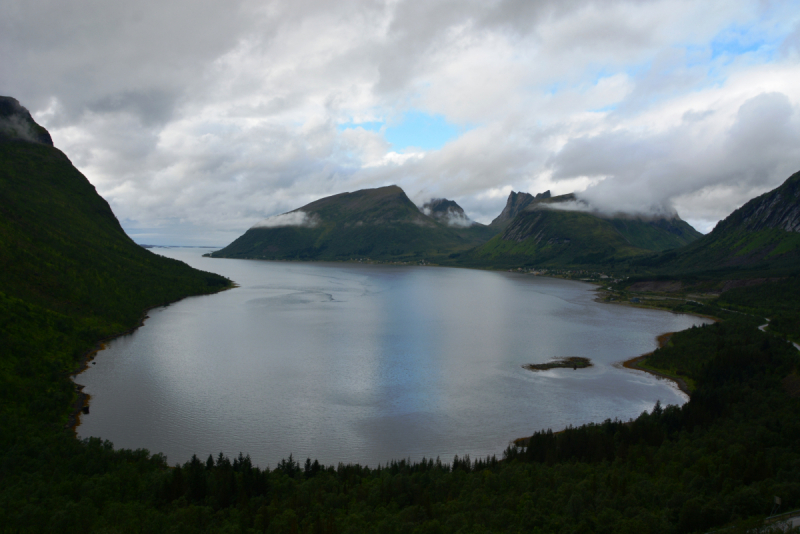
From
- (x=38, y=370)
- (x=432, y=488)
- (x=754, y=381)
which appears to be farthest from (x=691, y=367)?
(x=38, y=370)

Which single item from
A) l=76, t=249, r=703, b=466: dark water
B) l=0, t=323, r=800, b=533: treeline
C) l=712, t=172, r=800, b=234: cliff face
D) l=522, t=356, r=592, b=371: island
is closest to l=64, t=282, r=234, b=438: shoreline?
l=76, t=249, r=703, b=466: dark water

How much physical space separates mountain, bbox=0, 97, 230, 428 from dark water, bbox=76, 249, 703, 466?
3587 millimetres

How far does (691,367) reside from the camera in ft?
184

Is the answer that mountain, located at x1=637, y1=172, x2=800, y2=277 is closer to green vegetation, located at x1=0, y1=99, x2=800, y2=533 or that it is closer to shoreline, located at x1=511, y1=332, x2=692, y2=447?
shoreline, located at x1=511, y1=332, x2=692, y2=447

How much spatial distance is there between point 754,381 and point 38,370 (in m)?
63.3

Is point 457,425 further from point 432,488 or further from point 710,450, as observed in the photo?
point 710,450

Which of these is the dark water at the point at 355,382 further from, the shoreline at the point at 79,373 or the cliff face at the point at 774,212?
the cliff face at the point at 774,212

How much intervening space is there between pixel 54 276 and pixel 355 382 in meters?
46.8

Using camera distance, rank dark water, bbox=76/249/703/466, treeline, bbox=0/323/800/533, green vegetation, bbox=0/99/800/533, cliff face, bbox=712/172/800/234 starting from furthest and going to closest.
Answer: cliff face, bbox=712/172/800/234
dark water, bbox=76/249/703/466
green vegetation, bbox=0/99/800/533
treeline, bbox=0/323/800/533

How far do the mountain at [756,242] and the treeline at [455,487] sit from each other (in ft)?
428

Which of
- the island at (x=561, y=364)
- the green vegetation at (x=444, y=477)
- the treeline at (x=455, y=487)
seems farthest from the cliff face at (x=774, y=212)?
the treeline at (x=455, y=487)

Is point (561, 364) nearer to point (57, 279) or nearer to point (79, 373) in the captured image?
point (79, 373)

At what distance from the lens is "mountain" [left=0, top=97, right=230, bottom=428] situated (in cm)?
4309

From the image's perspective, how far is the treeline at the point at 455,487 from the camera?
22.2 meters
